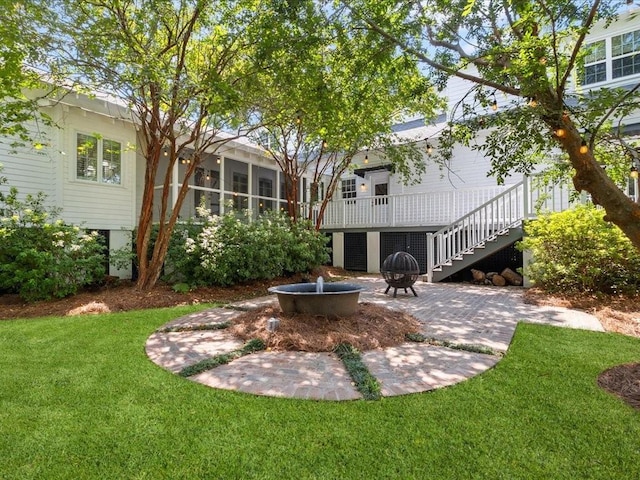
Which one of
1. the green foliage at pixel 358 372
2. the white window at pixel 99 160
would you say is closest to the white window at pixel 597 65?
the green foliage at pixel 358 372

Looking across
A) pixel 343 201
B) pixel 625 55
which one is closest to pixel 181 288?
pixel 343 201

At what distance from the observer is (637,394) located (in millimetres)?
3084

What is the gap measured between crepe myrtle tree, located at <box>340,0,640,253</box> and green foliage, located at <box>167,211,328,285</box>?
5409 mm

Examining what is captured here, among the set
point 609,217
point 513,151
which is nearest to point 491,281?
point 513,151

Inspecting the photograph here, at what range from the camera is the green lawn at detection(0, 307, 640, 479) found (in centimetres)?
217

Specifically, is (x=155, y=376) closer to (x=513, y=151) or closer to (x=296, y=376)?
(x=296, y=376)

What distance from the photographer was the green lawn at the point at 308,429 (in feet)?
7.11

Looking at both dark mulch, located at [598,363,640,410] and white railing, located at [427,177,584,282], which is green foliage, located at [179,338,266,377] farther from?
white railing, located at [427,177,584,282]

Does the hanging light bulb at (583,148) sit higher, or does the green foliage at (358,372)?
the hanging light bulb at (583,148)

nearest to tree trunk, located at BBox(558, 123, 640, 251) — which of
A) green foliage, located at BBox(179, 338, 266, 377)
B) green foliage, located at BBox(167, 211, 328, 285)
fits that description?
green foliage, located at BBox(179, 338, 266, 377)

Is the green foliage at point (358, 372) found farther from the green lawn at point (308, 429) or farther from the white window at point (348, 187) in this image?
the white window at point (348, 187)

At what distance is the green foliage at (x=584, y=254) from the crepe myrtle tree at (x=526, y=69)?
1.76 meters

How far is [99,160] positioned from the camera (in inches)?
405

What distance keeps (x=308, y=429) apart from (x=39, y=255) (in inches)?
287
